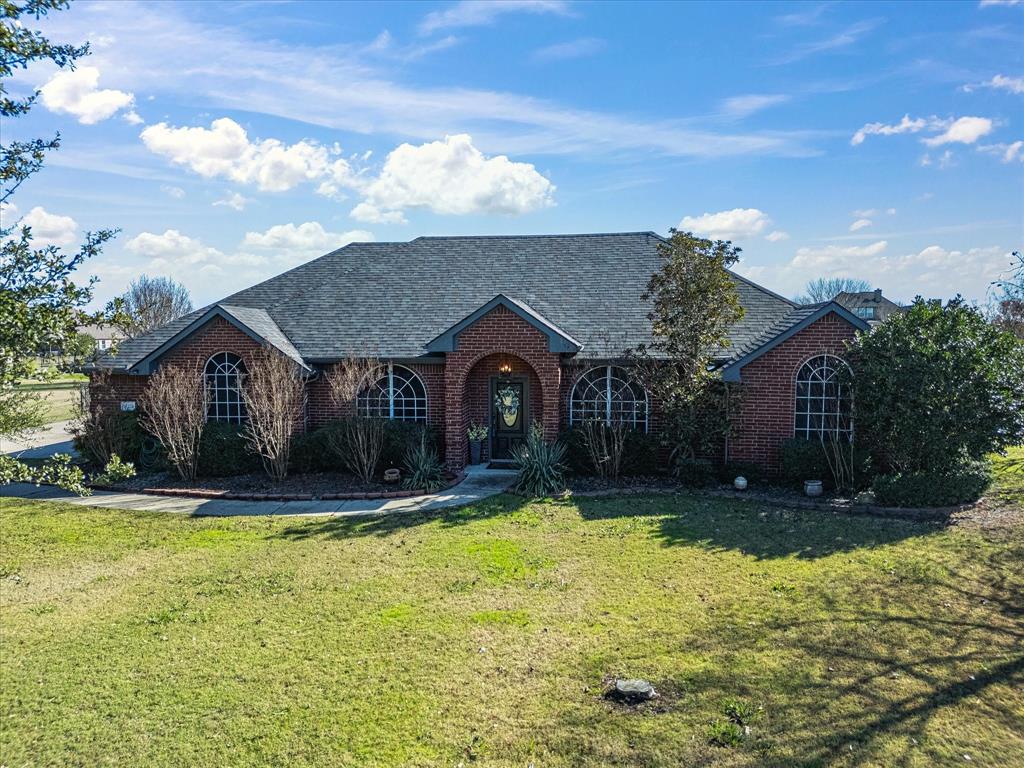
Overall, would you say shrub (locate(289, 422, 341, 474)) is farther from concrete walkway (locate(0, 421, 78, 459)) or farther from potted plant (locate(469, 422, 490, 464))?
concrete walkway (locate(0, 421, 78, 459))

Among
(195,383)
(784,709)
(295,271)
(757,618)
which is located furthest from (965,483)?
(295,271)

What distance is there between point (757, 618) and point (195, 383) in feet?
47.0

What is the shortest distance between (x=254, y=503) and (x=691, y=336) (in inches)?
408

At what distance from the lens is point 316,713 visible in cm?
587

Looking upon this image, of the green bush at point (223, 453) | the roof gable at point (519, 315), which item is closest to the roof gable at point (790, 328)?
the roof gable at point (519, 315)

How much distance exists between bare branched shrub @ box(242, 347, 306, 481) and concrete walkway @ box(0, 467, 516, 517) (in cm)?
169

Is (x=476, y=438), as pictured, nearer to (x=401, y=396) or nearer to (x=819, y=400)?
(x=401, y=396)

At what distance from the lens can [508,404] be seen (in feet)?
57.5

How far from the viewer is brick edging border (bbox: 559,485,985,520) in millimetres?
12188

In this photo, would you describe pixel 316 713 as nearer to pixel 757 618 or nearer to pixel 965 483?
pixel 757 618

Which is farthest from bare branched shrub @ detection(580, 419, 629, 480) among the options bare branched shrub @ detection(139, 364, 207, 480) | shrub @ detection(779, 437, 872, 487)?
bare branched shrub @ detection(139, 364, 207, 480)

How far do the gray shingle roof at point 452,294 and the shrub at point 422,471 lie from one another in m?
3.05

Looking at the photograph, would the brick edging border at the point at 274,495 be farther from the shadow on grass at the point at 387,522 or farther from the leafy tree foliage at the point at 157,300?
the leafy tree foliage at the point at 157,300

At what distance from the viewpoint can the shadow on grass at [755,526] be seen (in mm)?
10523
